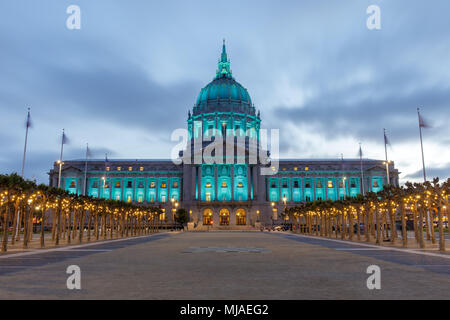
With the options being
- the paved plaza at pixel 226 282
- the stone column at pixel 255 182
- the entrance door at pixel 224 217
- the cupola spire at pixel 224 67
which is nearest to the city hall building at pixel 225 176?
the stone column at pixel 255 182

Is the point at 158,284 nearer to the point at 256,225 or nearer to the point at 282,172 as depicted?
the point at 256,225

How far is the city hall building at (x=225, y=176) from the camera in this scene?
113 m

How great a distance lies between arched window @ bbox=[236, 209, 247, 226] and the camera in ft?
369

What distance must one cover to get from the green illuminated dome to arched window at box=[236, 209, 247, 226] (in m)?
40.7

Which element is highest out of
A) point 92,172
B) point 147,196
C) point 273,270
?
point 92,172

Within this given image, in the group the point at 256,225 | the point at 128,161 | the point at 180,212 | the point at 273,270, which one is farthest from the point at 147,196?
the point at 273,270

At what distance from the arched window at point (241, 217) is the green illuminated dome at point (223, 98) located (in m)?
40.7

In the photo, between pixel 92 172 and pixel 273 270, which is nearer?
pixel 273 270

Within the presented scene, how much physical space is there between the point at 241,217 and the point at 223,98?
4829 centimetres

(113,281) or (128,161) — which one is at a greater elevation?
(128,161)
